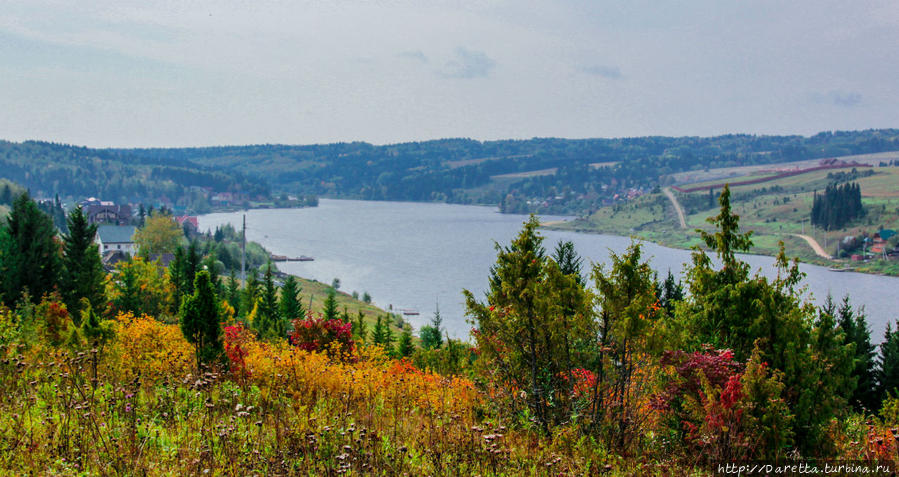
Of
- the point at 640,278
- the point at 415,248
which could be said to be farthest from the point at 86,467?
the point at 415,248

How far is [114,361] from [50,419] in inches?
232

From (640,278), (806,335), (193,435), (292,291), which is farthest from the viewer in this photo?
(292,291)

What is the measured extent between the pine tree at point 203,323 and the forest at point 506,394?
4 cm

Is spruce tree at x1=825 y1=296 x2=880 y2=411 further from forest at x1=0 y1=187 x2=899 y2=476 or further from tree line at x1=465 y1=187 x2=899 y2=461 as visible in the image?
tree line at x1=465 y1=187 x2=899 y2=461

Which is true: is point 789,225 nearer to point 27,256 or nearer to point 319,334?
point 319,334

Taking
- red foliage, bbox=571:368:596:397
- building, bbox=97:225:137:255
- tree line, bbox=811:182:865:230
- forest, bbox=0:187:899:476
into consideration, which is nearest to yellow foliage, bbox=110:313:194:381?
forest, bbox=0:187:899:476

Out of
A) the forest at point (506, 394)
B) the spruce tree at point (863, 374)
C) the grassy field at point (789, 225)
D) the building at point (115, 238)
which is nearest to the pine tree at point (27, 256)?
the forest at point (506, 394)

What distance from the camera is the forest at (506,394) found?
6023mm

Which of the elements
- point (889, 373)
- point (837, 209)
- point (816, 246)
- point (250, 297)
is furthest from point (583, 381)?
point (837, 209)

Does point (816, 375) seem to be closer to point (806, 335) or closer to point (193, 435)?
point (806, 335)

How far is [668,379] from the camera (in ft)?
32.7

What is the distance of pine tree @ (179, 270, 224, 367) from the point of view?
12.3 m

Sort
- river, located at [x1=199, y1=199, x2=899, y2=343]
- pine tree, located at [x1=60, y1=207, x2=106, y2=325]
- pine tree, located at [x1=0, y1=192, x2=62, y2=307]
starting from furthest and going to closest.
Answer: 1. river, located at [x1=199, y1=199, x2=899, y2=343]
2. pine tree, located at [x1=60, y1=207, x2=106, y2=325]
3. pine tree, located at [x1=0, y1=192, x2=62, y2=307]

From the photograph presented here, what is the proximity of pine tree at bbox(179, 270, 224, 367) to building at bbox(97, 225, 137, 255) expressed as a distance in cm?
9524
